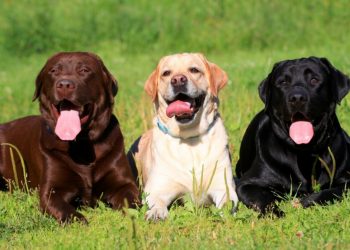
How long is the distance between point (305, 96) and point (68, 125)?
188cm

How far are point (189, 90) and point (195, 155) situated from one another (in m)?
0.61

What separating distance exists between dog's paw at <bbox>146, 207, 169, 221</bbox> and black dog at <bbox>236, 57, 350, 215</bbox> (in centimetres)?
68

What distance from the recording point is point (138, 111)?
392 inches

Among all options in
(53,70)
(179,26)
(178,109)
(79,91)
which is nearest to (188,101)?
(178,109)

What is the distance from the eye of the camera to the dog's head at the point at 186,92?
6473mm

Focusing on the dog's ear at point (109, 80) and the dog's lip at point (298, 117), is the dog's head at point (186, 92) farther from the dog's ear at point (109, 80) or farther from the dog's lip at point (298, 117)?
the dog's lip at point (298, 117)

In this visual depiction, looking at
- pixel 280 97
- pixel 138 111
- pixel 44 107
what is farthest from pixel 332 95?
pixel 138 111

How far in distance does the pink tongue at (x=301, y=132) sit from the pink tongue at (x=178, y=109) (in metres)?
0.82

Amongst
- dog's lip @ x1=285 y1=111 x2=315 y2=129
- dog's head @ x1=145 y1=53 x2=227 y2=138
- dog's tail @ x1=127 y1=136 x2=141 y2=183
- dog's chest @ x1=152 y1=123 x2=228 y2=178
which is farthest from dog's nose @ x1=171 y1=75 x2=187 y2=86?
dog's tail @ x1=127 y1=136 x2=141 y2=183

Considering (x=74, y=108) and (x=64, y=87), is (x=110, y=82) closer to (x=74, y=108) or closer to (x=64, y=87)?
(x=74, y=108)

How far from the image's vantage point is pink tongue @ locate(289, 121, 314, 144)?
21.1 ft

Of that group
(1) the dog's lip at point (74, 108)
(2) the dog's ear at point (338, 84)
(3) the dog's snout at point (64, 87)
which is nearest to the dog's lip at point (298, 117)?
(2) the dog's ear at point (338, 84)

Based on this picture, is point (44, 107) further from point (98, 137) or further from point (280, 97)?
point (280, 97)

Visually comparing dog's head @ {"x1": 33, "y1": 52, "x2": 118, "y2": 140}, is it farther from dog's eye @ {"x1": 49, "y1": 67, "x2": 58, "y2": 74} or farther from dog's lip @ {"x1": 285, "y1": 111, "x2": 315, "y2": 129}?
dog's lip @ {"x1": 285, "y1": 111, "x2": 315, "y2": 129}
